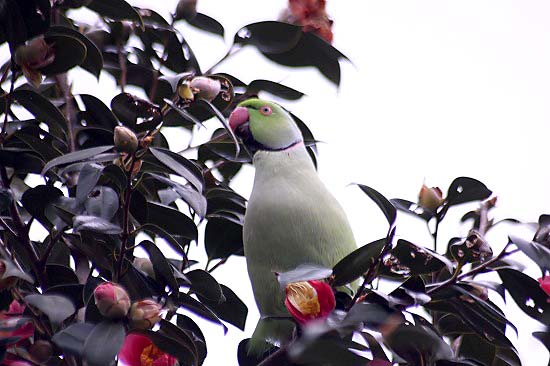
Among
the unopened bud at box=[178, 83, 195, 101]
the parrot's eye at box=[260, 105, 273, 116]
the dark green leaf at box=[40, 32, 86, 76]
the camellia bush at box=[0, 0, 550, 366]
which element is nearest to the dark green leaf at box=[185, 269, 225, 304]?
the camellia bush at box=[0, 0, 550, 366]

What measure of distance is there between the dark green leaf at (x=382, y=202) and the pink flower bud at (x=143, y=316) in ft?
0.99

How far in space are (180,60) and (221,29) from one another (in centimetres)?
11

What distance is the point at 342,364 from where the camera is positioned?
875 millimetres

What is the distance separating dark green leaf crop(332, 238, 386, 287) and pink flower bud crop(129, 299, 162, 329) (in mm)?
231

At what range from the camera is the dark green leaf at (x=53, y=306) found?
3.34 feet

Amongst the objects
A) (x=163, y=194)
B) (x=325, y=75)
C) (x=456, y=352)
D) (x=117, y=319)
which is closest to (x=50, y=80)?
(x=163, y=194)

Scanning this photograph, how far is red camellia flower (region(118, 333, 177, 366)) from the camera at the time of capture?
1119 millimetres

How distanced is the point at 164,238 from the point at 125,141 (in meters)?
0.19

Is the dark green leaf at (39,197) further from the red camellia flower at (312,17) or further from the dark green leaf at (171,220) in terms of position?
the red camellia flower at (312,17)

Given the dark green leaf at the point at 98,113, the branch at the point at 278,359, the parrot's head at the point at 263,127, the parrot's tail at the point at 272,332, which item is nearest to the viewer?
the branch at the point at 278,359

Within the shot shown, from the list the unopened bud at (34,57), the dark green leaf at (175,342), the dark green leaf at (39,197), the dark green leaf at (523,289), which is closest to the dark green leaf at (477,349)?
the dark green leaf at (523,289)

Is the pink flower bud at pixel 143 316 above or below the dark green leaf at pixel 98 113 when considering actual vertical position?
below

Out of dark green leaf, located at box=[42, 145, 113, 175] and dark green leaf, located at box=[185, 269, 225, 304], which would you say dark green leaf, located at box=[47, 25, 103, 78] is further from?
dark green leaf, located at box=[185, 269, 225, 304]

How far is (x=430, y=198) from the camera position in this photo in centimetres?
130
